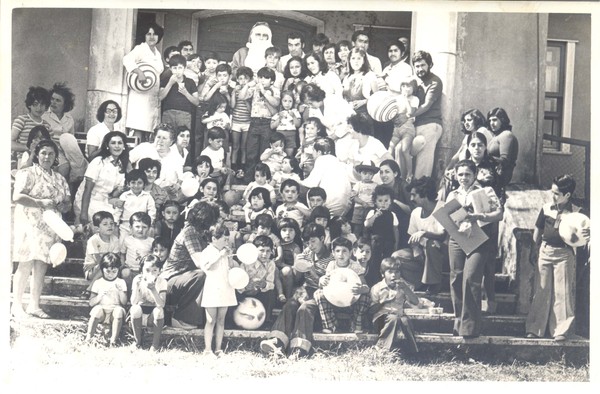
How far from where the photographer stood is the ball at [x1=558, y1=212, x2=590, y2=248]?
730 cm

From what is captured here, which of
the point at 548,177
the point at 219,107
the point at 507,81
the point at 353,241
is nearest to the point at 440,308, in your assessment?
the point at 353,241

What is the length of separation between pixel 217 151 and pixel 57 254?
150 centimetres

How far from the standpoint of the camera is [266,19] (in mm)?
7465

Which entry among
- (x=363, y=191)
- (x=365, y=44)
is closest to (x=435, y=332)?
(x=363, y=191)

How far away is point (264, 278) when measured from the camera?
714 cm

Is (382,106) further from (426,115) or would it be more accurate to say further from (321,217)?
(321,217)

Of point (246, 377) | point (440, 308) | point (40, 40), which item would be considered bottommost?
point (246, 377)

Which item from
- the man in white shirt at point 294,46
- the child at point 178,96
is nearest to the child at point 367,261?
the man in white shirt at point 294,46

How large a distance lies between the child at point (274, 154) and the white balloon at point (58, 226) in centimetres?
163

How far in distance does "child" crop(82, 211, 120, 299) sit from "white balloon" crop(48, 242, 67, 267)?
0.58 feet

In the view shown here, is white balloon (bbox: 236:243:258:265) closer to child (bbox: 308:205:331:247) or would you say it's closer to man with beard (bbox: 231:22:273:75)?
child (bbox: 308:205:331:247)

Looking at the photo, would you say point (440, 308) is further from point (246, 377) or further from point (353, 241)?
point (246, 377)

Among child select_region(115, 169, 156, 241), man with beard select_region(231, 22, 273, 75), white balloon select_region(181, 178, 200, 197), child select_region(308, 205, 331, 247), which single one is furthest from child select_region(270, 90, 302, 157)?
child select_region(115, 169, 156, 241)
